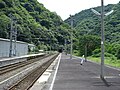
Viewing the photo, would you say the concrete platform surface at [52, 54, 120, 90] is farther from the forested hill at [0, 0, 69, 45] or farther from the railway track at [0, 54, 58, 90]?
the forested hill at [0, 0, 69, 45]

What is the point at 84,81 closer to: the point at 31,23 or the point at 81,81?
the point at 81,81

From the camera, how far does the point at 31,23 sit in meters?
107

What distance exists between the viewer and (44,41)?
128000mm

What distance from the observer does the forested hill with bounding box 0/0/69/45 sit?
288 feet

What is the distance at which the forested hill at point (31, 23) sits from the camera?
87838 mm

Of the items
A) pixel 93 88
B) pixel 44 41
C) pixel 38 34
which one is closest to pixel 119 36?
pixel 38 34

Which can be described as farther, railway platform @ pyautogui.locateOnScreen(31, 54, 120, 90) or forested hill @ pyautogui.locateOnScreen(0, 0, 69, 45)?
forested hill @ pyautogui.locateOnScreen(0, 0, 69, 45)

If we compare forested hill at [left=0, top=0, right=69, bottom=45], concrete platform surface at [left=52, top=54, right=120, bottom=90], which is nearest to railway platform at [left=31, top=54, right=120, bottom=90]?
concrete platform surface at [left=52, top=54, right=120, bottom=90]

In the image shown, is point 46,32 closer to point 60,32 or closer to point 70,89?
point 60,32

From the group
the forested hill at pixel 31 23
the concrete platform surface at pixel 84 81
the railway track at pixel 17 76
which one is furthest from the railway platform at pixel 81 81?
the forested hill at pixel 31 23

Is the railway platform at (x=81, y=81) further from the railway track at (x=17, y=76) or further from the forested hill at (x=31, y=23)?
the forested hill at (x=31, y=23)

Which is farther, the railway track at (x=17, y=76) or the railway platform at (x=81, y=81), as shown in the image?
the railway track at (x=17, y=76)

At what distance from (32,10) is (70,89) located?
122 m

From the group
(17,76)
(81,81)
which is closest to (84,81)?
(81,81)
